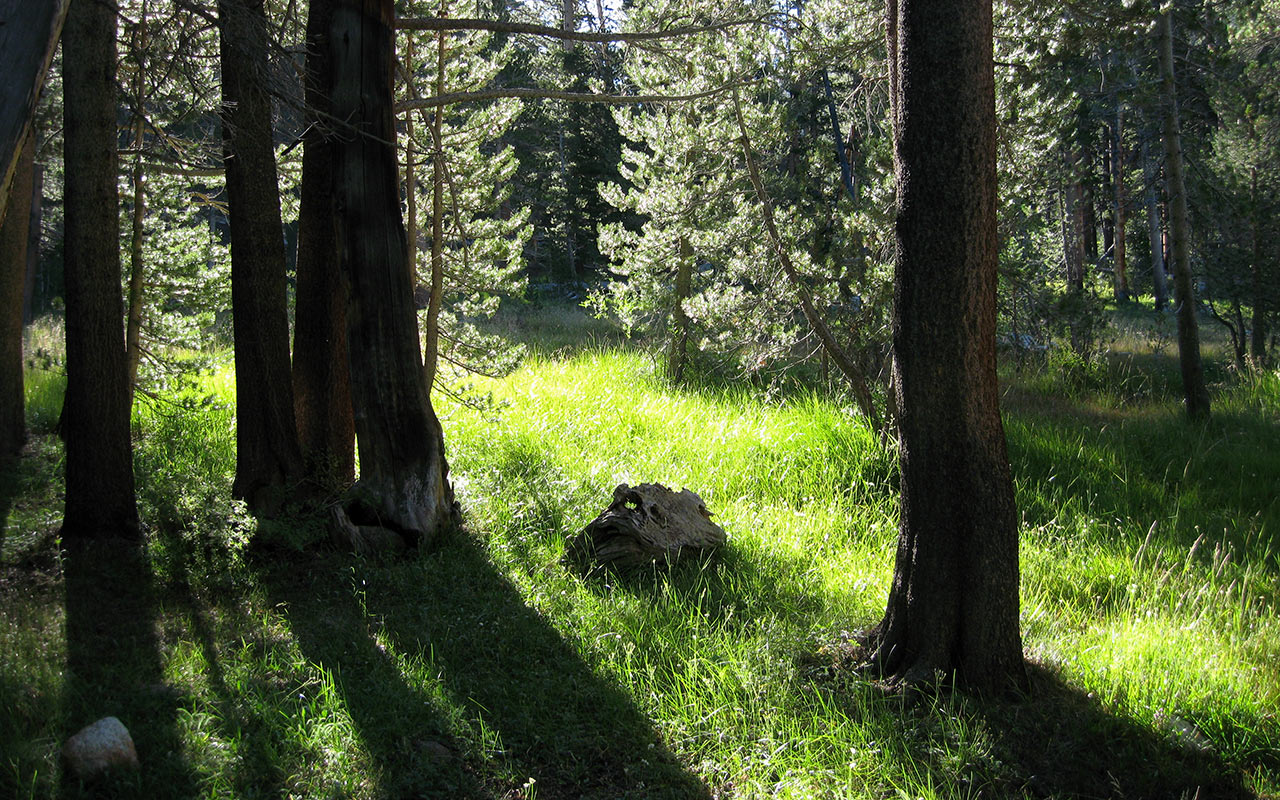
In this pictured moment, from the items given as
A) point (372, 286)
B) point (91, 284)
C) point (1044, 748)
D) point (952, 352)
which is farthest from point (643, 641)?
point (91, 284)

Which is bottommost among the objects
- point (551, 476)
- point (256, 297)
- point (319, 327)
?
point (551, 476)

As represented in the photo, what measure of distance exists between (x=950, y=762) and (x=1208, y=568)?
335 cm

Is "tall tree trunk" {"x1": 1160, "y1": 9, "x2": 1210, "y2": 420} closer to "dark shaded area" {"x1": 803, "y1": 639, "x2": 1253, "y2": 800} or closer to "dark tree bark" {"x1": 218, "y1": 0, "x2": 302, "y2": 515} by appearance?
"dark shaded area" {"x1": 803, "y1": 639, "x2": 1253, "y2": 800}

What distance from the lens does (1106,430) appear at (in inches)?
380

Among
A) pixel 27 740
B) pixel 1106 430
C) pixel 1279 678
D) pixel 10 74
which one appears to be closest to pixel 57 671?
pixel 27 740

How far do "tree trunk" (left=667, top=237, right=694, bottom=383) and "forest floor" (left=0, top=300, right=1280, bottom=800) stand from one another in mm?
4466

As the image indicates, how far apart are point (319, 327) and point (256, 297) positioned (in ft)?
2.10

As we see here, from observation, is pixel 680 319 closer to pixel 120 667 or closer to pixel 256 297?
pixel 256 297

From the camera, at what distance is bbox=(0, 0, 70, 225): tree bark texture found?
11.0 ft

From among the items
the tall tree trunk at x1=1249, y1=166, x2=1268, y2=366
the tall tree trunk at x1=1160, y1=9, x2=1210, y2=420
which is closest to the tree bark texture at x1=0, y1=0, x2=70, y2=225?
the tall tree trunk at x1=1160, y1=9, x2=1210, y2=420

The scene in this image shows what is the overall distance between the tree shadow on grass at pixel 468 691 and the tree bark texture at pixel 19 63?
111 inches

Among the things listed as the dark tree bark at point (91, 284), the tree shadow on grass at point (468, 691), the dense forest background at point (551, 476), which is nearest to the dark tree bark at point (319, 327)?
the dense forest background at point (551, 476)

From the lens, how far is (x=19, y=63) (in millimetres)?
3365

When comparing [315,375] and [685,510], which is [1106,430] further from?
[315,375]
